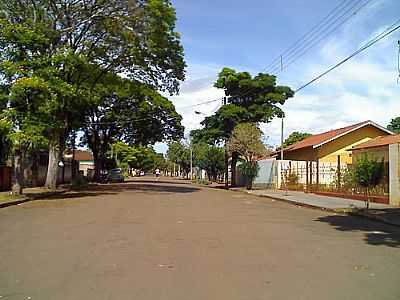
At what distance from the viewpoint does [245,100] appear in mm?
48406

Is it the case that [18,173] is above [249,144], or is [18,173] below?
below

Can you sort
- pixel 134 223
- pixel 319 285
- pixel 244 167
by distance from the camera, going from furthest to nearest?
pixel 244 167, pixel 134 223, pixel 319 285

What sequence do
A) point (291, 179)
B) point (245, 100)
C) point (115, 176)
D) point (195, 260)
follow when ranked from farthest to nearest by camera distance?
point (115, 176)
point (245, 100)
point (291, 179)
point (195, 260)

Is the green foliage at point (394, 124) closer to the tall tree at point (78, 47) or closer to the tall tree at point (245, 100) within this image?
the tall tree at point (245, 100)

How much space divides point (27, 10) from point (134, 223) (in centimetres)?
1753

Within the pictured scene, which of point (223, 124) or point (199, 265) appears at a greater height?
point (223, 124)

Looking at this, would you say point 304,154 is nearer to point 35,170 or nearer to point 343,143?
point 343,143

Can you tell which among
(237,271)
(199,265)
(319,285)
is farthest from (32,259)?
(319,285)

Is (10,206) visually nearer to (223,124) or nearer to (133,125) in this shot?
(223,124)

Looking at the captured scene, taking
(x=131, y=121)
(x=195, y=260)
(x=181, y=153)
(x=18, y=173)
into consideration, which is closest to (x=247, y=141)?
(x=131, y=121)

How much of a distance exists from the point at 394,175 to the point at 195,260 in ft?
52.4

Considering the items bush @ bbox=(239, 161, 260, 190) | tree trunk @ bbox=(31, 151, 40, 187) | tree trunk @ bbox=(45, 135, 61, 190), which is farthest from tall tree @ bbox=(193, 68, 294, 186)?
tree trunk @ bbox=(45, 135, 61, 190)

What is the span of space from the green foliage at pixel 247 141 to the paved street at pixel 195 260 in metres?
27.5

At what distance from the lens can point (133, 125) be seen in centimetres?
5472
